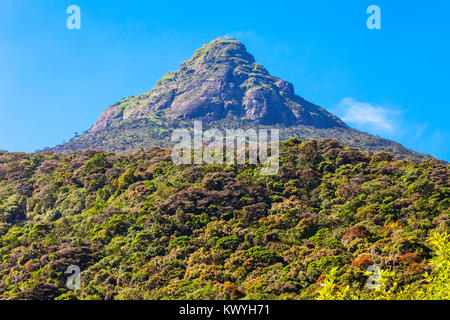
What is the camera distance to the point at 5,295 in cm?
3322

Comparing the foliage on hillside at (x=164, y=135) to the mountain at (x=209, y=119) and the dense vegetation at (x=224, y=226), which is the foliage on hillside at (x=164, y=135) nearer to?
the mountain at (x=209, y=119)

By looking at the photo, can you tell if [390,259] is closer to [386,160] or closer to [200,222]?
[200,222]

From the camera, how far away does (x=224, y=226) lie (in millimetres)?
39750

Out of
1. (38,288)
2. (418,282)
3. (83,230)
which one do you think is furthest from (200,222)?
(418,282)

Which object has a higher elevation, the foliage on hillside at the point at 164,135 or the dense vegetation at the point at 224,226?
the foliage on hillside at the point at 164,135

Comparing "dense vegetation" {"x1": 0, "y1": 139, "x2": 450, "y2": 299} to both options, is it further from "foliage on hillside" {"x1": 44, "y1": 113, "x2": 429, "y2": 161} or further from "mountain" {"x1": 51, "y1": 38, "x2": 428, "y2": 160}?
"mountain" {"x1": 51, "y1": 38, "x2": 428, "y2": 160}

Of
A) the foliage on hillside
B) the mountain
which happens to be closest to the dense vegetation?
the foliage on hillside

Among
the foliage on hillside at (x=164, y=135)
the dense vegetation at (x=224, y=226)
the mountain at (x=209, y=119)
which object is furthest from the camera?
the mountain at (x=209, y=119)

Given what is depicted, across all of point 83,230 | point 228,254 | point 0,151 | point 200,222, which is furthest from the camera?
point 0,151

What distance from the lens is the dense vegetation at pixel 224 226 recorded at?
3038cm

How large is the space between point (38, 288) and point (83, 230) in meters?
11.0

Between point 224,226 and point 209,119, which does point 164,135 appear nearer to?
point 209,119

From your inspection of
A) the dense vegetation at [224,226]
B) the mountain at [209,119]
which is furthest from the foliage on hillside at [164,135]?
the dense vegetation at [224,226]

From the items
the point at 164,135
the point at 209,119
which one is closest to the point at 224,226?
the point at 164,135
